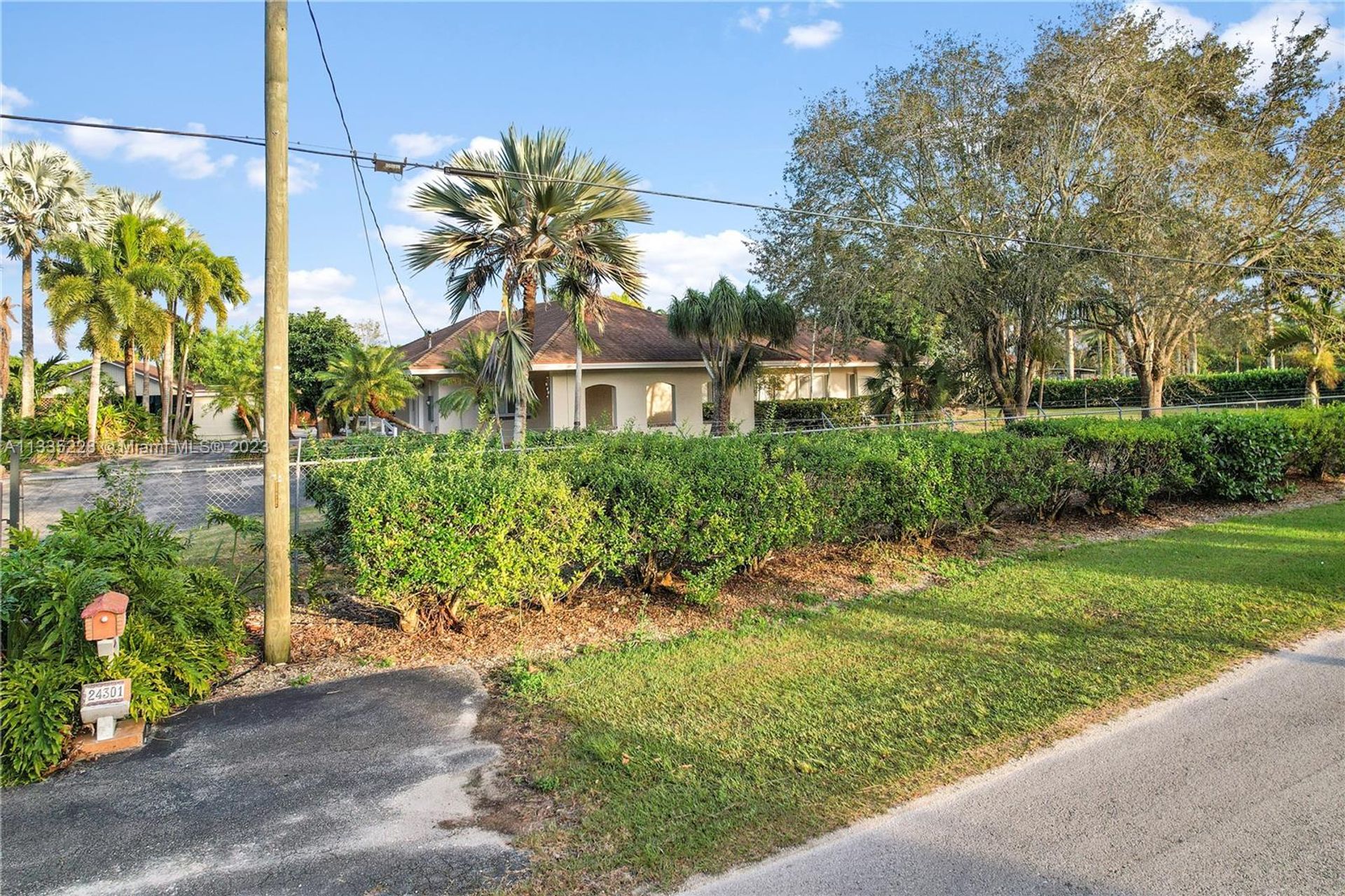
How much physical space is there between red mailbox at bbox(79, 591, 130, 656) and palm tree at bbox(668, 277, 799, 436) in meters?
16.3

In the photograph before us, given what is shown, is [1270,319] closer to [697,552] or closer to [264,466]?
[697,552]

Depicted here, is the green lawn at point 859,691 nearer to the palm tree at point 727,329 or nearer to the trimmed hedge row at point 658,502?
the trimmed hedge row at point 658,502

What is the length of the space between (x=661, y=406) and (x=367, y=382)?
935cm

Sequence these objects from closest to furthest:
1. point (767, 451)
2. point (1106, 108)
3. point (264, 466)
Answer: point (264, 466), point (767, 451), point (1106, 108)

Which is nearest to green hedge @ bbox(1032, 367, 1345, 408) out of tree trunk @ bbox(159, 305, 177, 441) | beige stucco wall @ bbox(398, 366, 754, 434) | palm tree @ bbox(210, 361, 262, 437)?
beige stucco wall @ bbox(398, 366, 754, 434)

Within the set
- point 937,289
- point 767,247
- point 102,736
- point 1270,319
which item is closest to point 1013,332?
point 937,289

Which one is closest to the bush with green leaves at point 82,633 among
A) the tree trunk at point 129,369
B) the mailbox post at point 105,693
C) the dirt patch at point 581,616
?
the mailbox post at point 105,693

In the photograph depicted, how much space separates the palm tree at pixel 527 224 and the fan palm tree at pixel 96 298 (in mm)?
20717

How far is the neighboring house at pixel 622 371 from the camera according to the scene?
21.7 meters

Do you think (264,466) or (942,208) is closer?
(264,466)

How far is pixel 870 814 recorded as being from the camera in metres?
3.57

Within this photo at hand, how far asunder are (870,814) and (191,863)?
289 centimetres

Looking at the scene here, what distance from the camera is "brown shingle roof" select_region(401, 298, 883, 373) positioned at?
72.0ft
